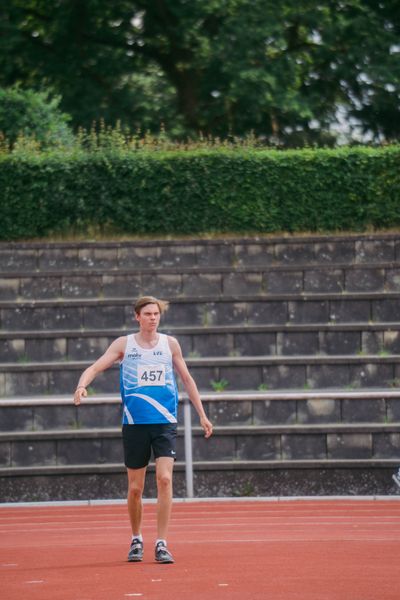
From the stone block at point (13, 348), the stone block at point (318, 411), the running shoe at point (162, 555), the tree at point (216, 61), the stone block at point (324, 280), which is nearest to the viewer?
the running shoe at point (162, 555)

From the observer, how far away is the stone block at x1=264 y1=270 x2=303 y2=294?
746 inches

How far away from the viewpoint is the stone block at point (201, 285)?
1897cm

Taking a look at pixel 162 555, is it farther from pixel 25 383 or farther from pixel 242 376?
pixel 25 383

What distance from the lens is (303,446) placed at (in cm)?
1564

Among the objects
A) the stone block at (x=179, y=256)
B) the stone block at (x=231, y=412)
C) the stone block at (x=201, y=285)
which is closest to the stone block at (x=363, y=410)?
the stone block at (x=231, y=412)

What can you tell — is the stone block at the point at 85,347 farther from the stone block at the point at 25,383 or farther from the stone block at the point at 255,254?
the stone block at the point at 255,254

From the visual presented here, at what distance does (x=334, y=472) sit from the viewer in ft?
50.9

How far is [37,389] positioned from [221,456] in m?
2.69

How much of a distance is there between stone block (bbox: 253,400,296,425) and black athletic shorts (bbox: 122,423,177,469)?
5.93 metres

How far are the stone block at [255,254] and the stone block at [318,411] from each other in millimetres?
4198

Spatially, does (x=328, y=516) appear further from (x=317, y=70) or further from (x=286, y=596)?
(x=317, y=70)

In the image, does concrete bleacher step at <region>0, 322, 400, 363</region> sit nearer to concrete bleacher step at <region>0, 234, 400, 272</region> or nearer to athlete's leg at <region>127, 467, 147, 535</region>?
concrete bleacher step at <region>0, 234, 400, 272</region>

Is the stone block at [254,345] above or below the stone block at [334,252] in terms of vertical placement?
below

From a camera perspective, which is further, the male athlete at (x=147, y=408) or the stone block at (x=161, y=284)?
the stone block at (x=161, y=284)
